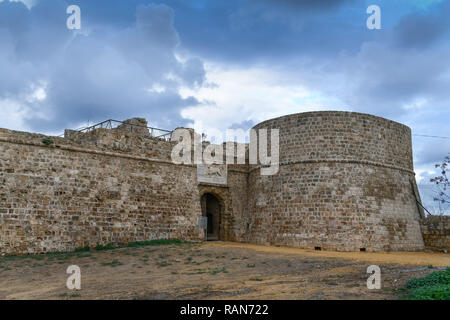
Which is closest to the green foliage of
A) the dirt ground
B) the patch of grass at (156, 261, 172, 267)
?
the dirt ground

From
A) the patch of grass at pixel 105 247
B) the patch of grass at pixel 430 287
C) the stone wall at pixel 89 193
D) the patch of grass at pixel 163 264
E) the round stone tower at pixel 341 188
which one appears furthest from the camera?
the round stone tower at pixel 341 188

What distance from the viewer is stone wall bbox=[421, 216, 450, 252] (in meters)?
17.0

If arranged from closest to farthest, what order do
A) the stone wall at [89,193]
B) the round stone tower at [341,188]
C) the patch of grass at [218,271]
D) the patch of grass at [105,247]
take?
1. the patch of grass at [218,271]
2. the stone wall at [89,193]
3. the patch of grass at [105,247]
4. the round stone tower at [341,188]

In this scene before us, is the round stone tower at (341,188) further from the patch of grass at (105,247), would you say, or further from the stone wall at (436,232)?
the patch of grass at (105,247)

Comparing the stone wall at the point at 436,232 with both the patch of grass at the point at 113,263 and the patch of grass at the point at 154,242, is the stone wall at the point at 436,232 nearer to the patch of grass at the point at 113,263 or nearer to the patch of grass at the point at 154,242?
the patch of grass at the point at 154,242

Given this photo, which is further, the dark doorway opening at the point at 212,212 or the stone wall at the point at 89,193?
the dark doorway opening at the point at 212,212

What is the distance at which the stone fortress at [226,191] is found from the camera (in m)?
12.7

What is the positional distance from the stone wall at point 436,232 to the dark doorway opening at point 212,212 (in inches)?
360

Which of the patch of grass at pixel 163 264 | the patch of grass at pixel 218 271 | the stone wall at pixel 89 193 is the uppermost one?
the stone wall at pixel 89 193

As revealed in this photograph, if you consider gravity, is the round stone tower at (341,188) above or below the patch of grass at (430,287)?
above

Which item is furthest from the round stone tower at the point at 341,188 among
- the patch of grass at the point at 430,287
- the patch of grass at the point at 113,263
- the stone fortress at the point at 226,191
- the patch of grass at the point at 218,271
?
the patch of grass at the point at 430,287

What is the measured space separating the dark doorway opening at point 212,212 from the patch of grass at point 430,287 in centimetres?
1242
